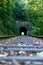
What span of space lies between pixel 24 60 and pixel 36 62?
98 millimetres

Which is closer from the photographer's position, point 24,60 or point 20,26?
point 24,60

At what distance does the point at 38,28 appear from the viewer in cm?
2634

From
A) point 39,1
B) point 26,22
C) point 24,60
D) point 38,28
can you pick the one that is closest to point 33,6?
point 39,1

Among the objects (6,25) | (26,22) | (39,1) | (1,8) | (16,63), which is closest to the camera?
(16,63)

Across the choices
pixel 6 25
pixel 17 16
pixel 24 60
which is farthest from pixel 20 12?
pixel 24 60

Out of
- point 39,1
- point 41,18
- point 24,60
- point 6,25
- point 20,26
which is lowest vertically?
point 20,26

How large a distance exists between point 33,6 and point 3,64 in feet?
89.7

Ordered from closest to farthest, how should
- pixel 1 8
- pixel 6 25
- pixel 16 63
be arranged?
pixel 16 63 < pixel 1 8 < pixel 6 25

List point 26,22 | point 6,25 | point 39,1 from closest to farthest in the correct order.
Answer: point 39,1 < point 6,25 < point 26,22

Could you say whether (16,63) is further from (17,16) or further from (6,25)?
(17,16)

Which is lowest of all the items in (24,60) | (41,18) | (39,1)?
(41,18)

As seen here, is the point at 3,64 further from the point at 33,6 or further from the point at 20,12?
the point at 20,12

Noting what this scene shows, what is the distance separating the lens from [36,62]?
147cm

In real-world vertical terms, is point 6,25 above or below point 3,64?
below
